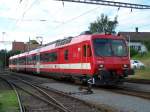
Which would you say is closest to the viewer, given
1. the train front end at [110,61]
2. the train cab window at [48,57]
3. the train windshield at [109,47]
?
the train front end at [110,61]

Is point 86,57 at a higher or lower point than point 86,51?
lower

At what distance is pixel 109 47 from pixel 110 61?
1109mm

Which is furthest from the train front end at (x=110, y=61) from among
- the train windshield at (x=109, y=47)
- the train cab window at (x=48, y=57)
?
the train cab window at (x=48, y=57)

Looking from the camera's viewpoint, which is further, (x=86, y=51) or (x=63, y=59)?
(x=63, y=59)

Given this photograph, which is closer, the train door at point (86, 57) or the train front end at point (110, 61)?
the train front end at point (110, 61)

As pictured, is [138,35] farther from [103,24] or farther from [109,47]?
[109,47]

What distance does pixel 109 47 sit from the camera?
2498cm

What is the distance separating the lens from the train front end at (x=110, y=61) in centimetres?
2384

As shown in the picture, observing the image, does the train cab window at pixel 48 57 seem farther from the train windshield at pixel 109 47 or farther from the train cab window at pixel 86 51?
the train windshield at pixel 109 47

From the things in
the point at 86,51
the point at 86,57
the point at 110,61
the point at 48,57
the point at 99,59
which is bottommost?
the point at 110,61

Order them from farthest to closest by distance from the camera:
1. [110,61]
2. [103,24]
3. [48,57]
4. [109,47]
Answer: [103,24]
[48,57]
[109,47]
[110,61]

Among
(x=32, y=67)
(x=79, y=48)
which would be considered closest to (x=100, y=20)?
(x=32, y=67)

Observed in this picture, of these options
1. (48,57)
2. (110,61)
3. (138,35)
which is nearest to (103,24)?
(138,35)

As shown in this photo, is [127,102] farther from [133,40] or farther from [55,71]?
[133,40]
